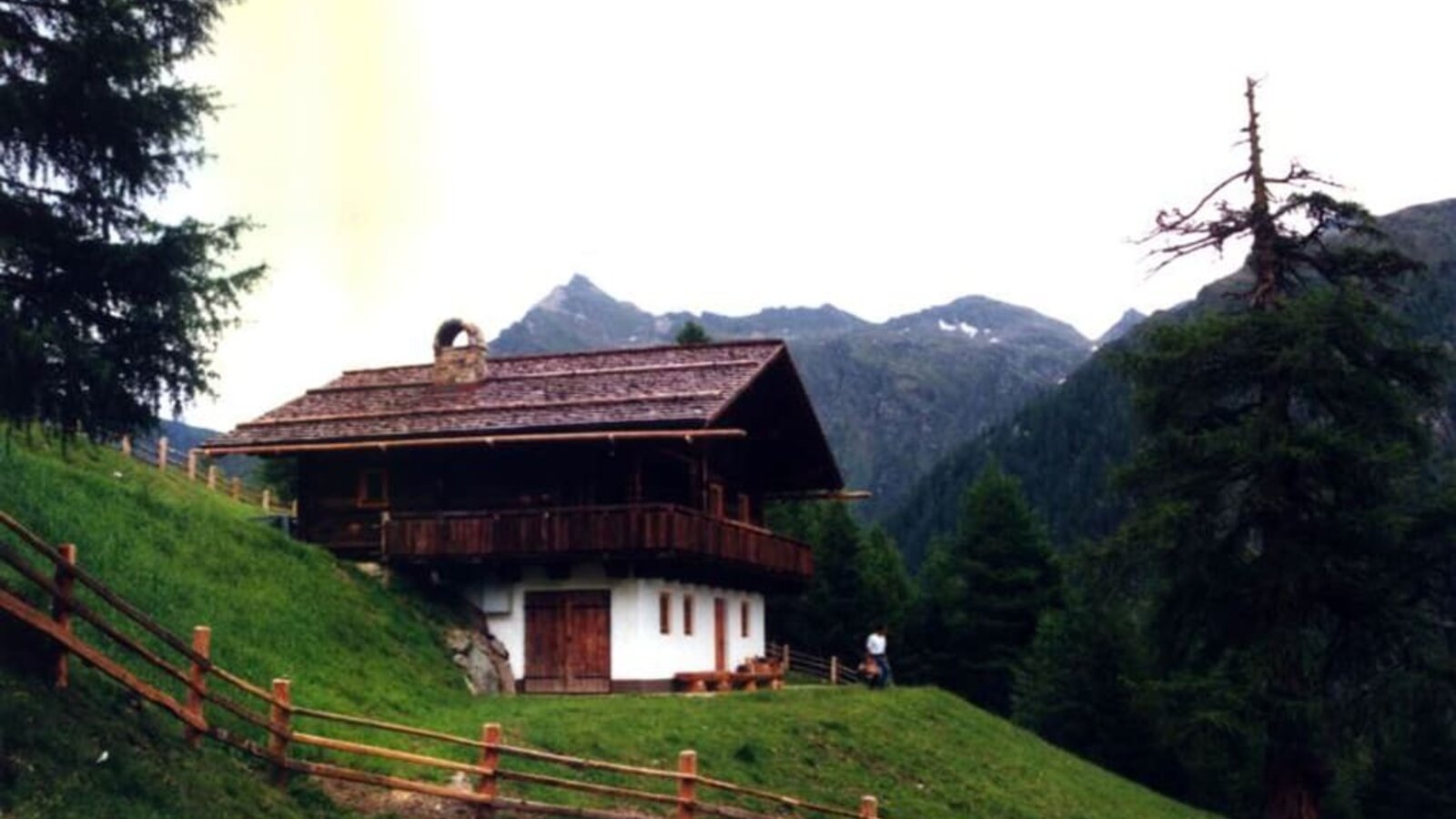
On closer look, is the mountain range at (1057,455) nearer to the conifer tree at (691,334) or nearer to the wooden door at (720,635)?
the conifer tree at (691,334)

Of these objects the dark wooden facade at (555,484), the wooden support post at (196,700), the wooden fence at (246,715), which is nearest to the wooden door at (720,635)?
the dark wooden facade at (555,484)

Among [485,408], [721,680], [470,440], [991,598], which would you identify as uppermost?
[485,408]

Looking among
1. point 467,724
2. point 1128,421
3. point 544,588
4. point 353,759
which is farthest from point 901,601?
point 353,759

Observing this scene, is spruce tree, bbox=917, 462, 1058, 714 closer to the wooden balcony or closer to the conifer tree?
the conifer tree

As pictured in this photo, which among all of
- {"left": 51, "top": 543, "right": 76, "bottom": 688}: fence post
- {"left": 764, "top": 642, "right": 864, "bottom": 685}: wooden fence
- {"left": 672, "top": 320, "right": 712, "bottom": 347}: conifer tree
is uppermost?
{"left": 672, "top": 320, "right": 712, "bottom": 347}: conifer tree

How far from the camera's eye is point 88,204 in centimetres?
1908

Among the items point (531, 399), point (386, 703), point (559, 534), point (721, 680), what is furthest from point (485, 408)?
point (386, 703)

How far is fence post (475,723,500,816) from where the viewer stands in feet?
68.7

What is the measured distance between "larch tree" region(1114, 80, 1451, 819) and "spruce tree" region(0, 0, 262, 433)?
17.0 meters

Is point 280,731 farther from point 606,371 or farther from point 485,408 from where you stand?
point 606,371

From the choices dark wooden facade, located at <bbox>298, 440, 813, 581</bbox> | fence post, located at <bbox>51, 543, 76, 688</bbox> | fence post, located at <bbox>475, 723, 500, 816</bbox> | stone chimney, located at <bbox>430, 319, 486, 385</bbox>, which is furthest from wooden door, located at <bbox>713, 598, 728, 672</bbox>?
fence post, located at <bbox>51, 543, 76, 688</bbox>

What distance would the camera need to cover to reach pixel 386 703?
28.2m

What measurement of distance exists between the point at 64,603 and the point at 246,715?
2.96m

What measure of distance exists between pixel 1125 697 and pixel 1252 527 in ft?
85.4
